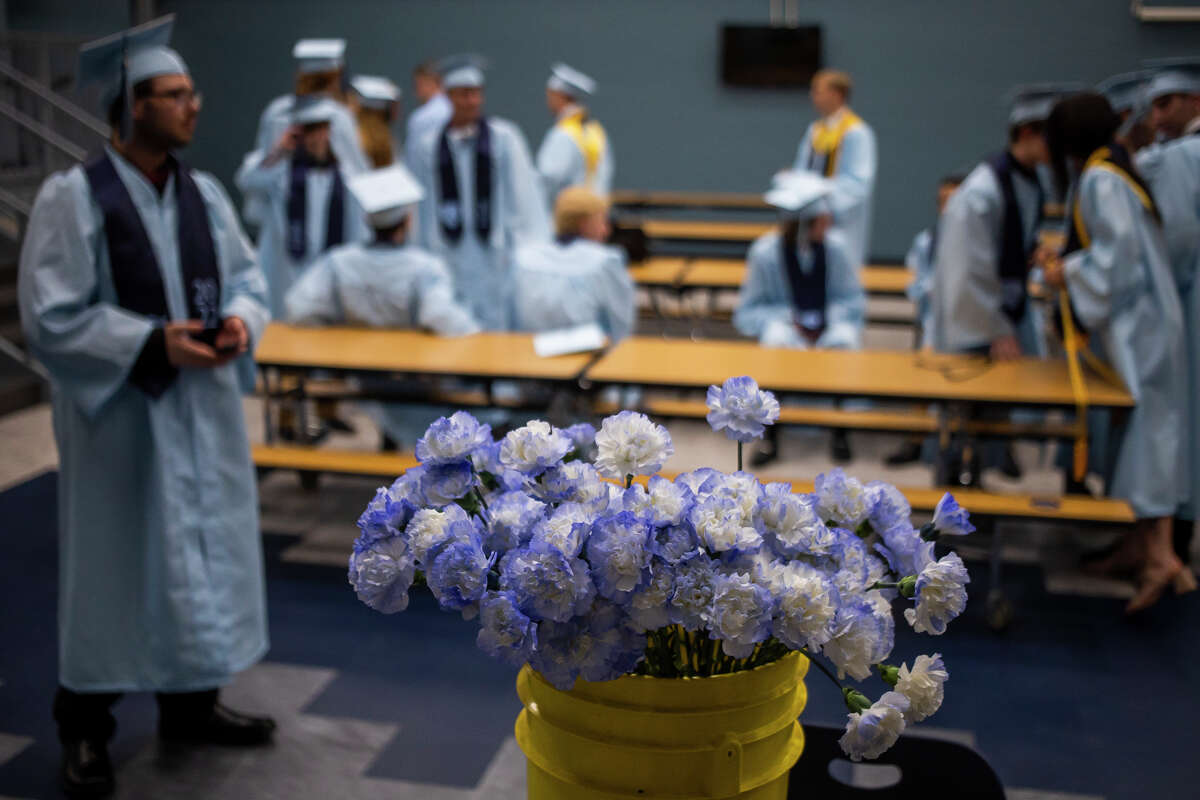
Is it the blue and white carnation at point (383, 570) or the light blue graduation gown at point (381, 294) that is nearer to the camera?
the blue and white carnation at point (383, 570)

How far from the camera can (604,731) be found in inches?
40.8

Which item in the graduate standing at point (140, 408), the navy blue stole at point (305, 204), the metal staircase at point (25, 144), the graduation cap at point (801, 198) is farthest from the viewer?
the metal staircase at point (25, 144)

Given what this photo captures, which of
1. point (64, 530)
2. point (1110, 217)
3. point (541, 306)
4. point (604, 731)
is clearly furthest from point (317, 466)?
point (604, 731)

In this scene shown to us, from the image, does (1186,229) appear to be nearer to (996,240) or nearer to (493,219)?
(996,240)

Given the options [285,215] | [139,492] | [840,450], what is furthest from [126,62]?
[840,450]

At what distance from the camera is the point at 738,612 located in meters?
0.96

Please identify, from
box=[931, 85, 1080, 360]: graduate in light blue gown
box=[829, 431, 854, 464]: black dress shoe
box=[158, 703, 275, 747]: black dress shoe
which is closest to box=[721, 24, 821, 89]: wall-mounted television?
box=[829, 431, 854, 464]: black dress shoe

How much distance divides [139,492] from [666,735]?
1971 millimetres

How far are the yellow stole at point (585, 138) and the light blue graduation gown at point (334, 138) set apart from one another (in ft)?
6.01

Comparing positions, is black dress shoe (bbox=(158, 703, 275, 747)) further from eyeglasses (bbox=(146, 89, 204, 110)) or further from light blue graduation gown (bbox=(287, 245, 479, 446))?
light blue graduation gown (bbox=(287, 245, 479, 446))

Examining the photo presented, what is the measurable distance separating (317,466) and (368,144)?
9.07 feet

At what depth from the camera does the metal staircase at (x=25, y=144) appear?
20.3 feet

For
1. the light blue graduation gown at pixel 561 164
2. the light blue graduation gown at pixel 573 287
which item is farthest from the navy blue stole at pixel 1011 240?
the light blue graduation gown at pixel 561 164

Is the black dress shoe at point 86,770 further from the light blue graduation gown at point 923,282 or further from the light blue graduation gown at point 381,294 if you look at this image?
the light blue graduation gown at point 923,282
